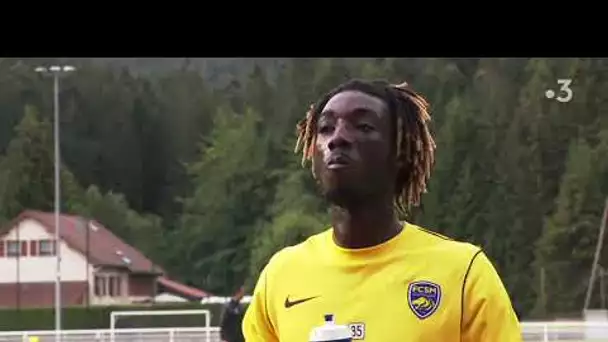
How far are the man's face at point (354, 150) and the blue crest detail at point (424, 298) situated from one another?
11 cm

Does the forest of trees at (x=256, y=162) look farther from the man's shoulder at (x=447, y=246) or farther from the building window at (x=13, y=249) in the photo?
the man's shoulder at (x=447, y=246)

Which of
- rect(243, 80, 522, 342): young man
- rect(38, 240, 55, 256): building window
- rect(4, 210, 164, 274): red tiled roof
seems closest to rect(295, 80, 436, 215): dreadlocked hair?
rect(243, 80, 522, 342): young man

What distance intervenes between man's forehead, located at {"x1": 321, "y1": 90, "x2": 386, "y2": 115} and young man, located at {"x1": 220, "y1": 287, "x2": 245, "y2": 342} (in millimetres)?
1586

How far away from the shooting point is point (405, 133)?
1.24 meters

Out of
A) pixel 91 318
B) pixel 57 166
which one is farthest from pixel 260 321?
pixel 57 166

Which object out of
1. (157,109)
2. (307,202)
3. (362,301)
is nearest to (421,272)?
(362,301)

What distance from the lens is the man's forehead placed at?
3.98ft

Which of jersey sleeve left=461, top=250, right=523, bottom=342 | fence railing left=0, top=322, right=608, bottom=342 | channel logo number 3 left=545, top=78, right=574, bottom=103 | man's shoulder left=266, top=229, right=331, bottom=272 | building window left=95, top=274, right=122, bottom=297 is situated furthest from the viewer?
building window left=95, top=274, right=122, bottom=297

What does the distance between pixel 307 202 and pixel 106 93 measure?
2.54 ft

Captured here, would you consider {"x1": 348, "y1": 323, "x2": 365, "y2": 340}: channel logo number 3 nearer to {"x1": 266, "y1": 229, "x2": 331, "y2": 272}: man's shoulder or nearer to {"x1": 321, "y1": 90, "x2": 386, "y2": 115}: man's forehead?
{"x1": 266, "y1": 229, "x2": 331, "y2": 272}: man's shoulder

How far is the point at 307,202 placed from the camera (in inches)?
106

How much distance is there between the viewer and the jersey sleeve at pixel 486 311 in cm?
115

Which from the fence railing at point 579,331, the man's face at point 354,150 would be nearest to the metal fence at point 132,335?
the fence railing at point 579,331

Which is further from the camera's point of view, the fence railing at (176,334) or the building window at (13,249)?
the building window at (13,249)
